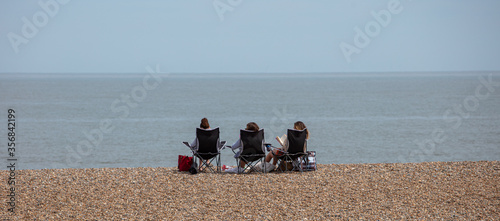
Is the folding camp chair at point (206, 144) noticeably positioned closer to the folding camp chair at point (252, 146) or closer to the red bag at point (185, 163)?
the red bag at point (185, 163)

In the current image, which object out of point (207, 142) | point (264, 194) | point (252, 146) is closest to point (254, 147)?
point (252, 146)

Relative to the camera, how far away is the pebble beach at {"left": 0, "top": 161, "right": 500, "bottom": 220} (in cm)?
583

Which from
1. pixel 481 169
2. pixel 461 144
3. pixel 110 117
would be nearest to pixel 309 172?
pixel 481 169

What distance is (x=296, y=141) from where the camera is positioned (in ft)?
26.6

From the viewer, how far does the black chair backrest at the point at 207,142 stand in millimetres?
8125

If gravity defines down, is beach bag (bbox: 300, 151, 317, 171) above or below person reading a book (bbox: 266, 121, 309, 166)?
below

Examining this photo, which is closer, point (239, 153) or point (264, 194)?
point (264, 194)

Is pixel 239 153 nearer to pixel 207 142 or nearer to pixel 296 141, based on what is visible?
pixel 207 142

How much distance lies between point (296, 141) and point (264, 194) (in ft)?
5.38

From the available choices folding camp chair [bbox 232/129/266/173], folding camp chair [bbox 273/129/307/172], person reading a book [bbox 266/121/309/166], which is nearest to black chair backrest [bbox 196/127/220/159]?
folding camp chair [bbox 232/129/266/173]

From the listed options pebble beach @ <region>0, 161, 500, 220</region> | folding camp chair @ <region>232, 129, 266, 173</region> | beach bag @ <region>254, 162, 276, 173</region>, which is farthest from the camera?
beach bag @ <region>254, 162, 276, 173</region>

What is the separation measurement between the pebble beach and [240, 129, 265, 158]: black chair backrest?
0.32m

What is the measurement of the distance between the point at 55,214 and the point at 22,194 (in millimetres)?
988

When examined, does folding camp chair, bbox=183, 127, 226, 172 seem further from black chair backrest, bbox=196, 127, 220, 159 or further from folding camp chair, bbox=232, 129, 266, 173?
folding camp chair, bbox=232, 129, 266, 173
